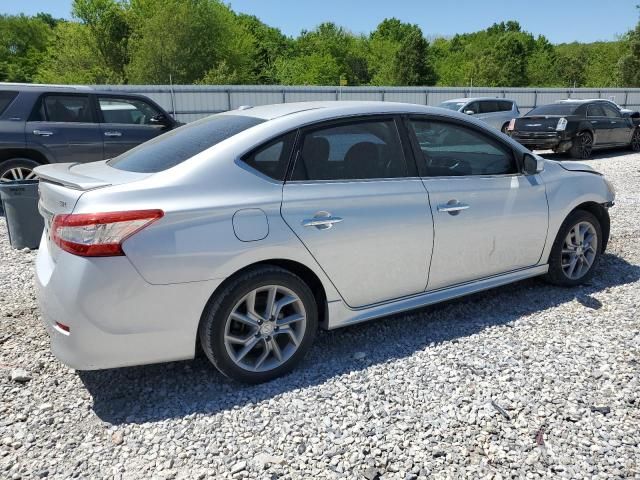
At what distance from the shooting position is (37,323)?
12.6 ft

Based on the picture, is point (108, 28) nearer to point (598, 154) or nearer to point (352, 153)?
point (598, 154)

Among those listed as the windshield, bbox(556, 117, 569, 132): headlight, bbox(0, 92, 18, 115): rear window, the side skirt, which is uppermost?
the windshield

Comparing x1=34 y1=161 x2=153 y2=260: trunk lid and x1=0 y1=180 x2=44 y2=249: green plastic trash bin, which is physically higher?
x1=34 y1=161 x2=153 y2=260: trunk lid

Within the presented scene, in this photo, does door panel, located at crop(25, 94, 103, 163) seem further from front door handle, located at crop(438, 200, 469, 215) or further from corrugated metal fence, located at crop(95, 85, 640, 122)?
corrugated metal fence, located at crop(95, 85, 640, 122)

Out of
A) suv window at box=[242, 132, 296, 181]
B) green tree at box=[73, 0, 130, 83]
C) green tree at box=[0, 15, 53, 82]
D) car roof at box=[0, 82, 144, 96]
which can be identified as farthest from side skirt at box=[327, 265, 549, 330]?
green tree at box=[0, 15, 53, 82]

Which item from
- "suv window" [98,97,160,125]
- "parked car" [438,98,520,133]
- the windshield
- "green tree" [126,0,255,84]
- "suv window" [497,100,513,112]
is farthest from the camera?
"green tree" [126,0,255,84]

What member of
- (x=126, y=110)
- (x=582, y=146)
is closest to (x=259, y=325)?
(x=126, y=110)

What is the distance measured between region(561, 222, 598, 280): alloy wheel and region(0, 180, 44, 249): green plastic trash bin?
5282 mm

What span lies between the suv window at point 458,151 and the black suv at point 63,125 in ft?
19.8

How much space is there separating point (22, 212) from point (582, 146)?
13.5 metres

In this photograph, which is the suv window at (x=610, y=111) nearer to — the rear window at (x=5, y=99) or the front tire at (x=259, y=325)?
the rear window at (x=5, y=99)

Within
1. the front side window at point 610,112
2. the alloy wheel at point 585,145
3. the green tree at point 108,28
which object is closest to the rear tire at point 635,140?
the front side window at point 610,112

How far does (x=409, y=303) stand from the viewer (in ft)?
11.5

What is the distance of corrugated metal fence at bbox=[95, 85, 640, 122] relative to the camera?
19188mm
